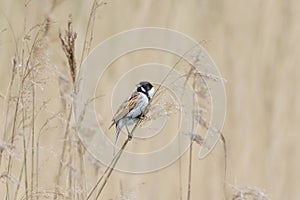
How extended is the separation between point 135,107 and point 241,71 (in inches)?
44.6

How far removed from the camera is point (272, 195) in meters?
2.22

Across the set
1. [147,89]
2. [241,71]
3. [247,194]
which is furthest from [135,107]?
[241,71]

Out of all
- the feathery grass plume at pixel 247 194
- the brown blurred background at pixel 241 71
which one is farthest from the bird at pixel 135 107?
the brown blurred background at pixel 241 71

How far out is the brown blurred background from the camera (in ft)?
7.23

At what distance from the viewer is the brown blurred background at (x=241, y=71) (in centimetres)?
220

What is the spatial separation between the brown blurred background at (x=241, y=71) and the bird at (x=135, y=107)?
81 centimetres

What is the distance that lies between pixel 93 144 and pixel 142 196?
32.4 inches

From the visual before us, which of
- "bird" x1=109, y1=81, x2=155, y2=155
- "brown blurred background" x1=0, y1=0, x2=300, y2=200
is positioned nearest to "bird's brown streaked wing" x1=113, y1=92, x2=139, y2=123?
"bird" x1=109, y1=81, x2=155, y2=155

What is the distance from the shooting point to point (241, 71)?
2.37m

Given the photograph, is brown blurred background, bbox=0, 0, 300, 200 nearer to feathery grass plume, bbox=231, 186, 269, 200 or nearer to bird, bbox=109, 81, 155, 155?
bird, bbox=109, 81, 155, 155

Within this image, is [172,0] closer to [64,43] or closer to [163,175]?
[163,175]

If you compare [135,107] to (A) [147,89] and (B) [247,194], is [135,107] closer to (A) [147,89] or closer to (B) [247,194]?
(A) [147,89]

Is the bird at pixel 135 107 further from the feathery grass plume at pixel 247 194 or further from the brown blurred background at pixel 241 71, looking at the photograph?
the brown blurred background at pixel 241 71

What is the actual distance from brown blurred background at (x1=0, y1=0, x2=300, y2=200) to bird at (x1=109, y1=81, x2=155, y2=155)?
811mm
